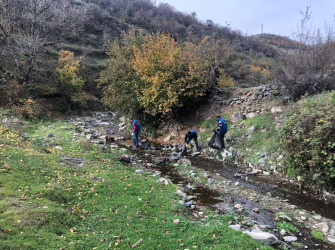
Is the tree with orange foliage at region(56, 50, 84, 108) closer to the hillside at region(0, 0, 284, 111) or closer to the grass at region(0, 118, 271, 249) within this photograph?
the hillside at region(0, 0, 284, 111)

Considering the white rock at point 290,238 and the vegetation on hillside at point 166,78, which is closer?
the white rock at point 290,238

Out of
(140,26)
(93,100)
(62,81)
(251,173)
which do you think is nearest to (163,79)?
(251,173)

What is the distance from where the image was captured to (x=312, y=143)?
8148 mm

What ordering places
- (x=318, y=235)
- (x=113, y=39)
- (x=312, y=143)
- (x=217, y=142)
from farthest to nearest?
1. (x=113, y=39)
2. (x=217, y=142)
3. (x=312, y=143)
4. (x=318, y=235)

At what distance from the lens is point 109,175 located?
336 inches

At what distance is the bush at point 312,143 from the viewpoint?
7934mm

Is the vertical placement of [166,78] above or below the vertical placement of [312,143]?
above

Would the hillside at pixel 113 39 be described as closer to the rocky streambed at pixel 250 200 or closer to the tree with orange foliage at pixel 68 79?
the tree with orange foliage at pixel 68 79

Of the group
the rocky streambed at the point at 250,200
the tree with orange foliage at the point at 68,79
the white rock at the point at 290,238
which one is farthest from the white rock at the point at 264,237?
the tree with orange foliage at the point at 68,79

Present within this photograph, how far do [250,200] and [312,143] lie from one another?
10.4ft

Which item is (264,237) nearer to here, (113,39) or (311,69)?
(311,69)

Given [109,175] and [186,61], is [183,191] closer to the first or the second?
[109,175]

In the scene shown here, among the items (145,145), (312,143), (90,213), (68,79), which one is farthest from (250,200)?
(68,79)

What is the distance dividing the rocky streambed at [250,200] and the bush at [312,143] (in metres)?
0.84
